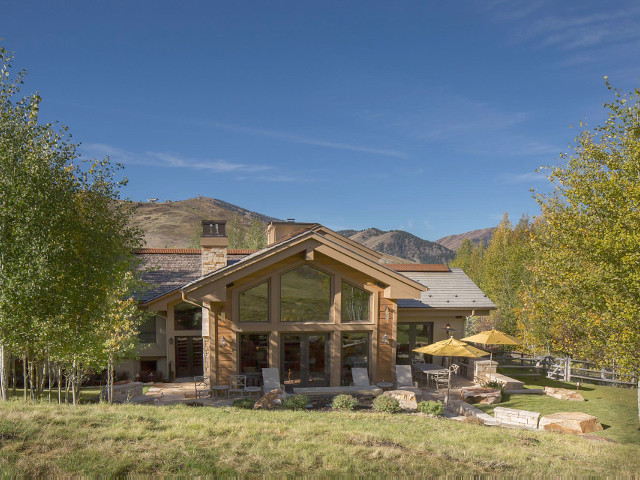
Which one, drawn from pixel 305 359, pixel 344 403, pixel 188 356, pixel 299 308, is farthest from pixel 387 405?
pixel 188 356

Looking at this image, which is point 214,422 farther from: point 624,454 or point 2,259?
point 624,454

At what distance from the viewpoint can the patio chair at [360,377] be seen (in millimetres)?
17141

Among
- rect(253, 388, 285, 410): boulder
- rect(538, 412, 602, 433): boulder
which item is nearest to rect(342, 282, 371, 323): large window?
rect(253, 388, 285, 410): boulder

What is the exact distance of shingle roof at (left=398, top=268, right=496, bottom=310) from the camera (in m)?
21.2

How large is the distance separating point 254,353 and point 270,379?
54.7 inches

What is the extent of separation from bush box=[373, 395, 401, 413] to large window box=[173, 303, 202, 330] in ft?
35.7

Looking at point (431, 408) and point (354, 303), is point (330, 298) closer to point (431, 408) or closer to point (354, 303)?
point (354, 303)

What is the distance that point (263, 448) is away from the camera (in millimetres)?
7840

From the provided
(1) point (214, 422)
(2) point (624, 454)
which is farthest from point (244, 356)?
(2) point (624, 454)

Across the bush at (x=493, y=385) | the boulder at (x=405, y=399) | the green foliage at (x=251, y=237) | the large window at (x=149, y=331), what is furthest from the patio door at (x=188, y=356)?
the green foliage at (x=251, y=237)

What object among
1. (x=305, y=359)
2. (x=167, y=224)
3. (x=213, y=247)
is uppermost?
(x=167, y=224)

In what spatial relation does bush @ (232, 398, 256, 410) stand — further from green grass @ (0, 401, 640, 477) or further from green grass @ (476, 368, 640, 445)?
green grass @ (476, 368, 640, 445)

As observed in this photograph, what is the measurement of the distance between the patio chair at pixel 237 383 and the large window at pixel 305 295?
112 inches

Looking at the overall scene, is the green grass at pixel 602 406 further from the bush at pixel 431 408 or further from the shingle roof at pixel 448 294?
the shingle roof at pixel 448 294
